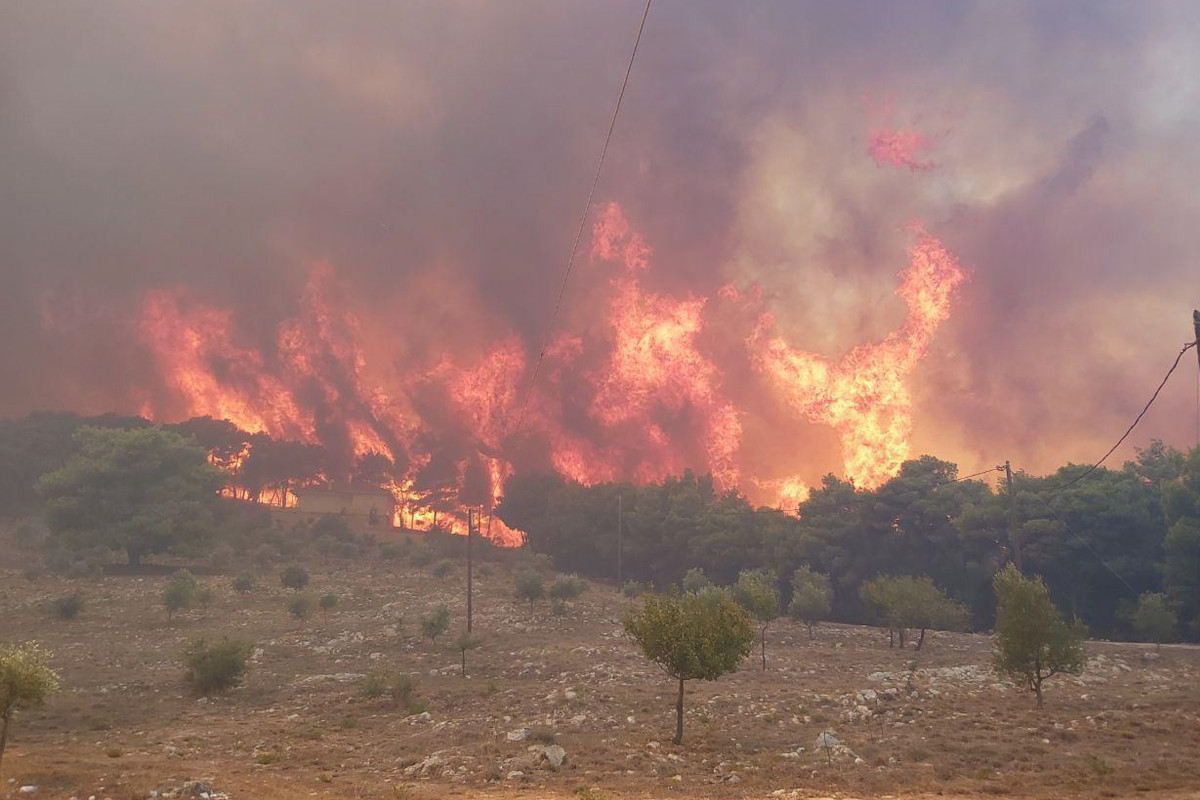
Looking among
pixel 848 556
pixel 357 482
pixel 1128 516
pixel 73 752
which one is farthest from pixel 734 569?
pixel 357 482

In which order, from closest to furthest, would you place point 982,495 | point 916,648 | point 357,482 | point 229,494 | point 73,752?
1. point 73,752
2. point 916,648
3. point 982,495
4. point 229,494
5. point 357,482

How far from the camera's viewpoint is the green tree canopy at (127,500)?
240 ft

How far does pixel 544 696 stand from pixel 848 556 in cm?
4939

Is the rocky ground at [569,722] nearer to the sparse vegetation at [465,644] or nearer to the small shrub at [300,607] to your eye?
the sparse vegetation at [465,644]

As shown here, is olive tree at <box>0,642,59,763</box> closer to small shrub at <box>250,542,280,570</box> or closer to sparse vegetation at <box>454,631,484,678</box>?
sparse vegetation at <box>454,631,484,678</box>

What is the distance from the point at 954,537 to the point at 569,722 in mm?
54145

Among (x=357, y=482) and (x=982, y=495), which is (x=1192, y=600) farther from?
(x=357, y=482)

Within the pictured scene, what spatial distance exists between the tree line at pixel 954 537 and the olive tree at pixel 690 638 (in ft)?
100

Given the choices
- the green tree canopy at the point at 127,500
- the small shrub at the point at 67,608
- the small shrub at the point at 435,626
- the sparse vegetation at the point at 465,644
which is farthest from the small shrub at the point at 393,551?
the sparse vegetation at the point at 465,644

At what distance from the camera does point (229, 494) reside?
404 ft

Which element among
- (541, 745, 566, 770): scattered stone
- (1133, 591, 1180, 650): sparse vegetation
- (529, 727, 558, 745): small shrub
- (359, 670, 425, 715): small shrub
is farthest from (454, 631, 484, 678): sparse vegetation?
(1133, 591, 1180, 650): sparse vegetation

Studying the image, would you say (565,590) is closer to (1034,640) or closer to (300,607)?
(300,607)

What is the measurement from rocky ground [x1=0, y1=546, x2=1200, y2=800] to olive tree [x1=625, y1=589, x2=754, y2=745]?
2.67 meters

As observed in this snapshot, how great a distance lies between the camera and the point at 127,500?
76250mm
